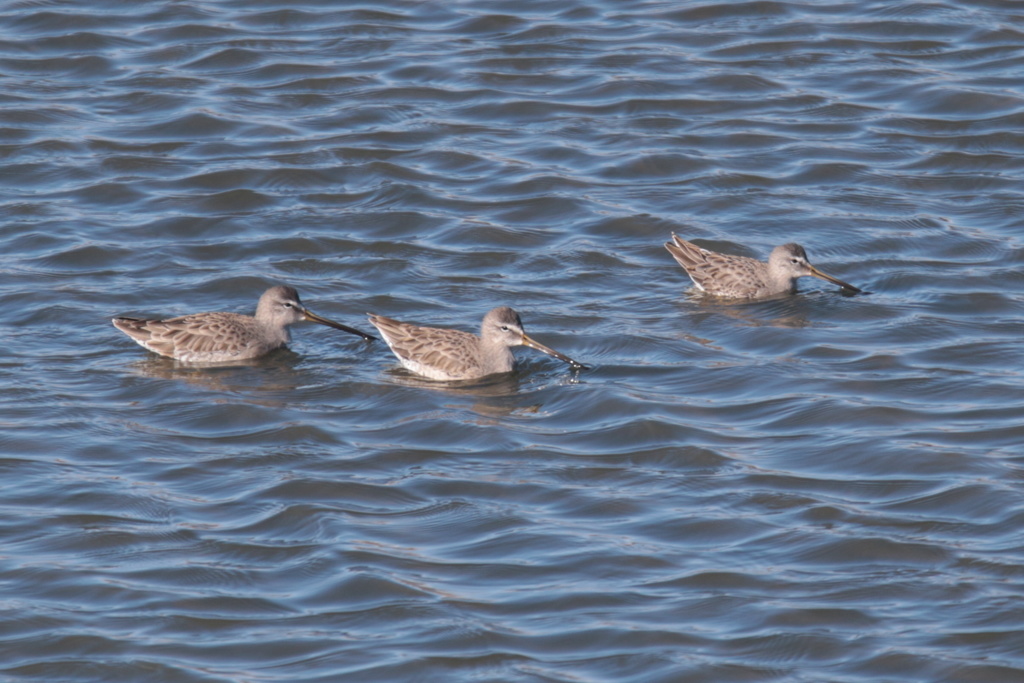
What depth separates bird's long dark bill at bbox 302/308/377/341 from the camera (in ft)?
38.9

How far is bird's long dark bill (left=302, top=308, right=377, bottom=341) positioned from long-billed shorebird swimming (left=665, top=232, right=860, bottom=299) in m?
2.41

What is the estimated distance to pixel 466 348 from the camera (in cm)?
1139

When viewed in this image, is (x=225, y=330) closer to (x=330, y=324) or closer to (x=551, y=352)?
(x=330, y=324)

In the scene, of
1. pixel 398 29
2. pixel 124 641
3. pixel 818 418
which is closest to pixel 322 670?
pixel 124 641

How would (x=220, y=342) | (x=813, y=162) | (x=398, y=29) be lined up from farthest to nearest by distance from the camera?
(x=398, y=29) < (x=813, y=162) < (x=220, y=342)

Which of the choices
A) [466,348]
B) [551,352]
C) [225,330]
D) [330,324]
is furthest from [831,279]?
[225,330]

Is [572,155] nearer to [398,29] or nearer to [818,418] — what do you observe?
[398,29]

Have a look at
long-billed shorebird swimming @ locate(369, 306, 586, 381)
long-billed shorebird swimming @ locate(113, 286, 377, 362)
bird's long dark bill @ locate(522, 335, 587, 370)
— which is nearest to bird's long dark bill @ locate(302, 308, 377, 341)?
long-billed shorebird swimming @ locate(113, 286, 377, 362)

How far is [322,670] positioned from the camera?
303 inches

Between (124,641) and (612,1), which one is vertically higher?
(612,1)

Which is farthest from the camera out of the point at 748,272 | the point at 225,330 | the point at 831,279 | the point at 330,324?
the point at 748,272

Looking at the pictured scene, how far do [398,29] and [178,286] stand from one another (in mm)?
5930

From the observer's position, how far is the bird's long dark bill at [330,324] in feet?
38.9

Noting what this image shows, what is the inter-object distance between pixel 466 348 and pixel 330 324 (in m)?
1.14
